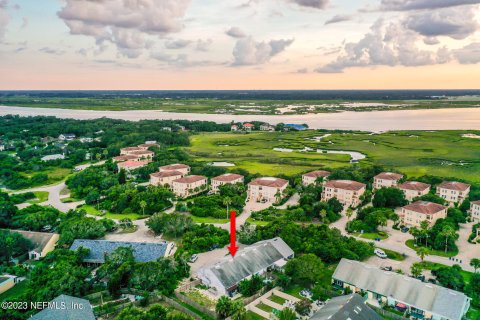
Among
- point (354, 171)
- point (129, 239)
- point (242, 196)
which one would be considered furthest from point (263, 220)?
point (354, 171)

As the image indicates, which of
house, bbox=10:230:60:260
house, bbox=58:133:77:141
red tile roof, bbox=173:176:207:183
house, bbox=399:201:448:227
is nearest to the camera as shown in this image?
house, bbox=10:230:60:260

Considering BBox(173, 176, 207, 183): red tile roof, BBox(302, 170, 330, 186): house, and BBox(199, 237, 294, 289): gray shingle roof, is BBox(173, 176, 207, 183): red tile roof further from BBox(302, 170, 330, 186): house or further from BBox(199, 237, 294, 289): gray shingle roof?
BBox(199, 237, 294, 289): gray shingle roof

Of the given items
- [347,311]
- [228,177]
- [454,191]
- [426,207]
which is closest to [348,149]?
[454,191]

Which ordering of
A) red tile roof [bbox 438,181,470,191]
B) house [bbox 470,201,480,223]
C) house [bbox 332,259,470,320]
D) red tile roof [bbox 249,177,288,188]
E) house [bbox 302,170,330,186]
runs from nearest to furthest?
house [bbox 332,259,470,320], house [bbox 470,201,480,223], red tile roof [bbox 438,181,470,191], red tile roof [bbox 249,177,288,188], house [bbox 302,170,330,186]

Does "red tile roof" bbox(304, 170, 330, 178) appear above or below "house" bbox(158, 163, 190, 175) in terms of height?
above

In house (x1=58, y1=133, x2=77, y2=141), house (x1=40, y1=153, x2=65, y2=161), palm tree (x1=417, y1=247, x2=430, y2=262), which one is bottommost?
house (x1=40, y1=153, x2=65, y2=161)

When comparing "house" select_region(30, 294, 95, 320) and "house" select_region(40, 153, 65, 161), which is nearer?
"house" select_region(30, 294, 95, 320)

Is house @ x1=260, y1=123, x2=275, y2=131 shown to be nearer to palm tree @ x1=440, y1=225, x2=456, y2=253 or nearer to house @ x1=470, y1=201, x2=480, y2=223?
house @ x1=470, y1=201, x2=480, y2=223

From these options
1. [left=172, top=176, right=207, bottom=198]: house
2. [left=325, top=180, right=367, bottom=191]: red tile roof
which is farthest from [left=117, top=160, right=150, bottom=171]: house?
[left=325, top=180, right=367, bottom=191]: red tile roof
